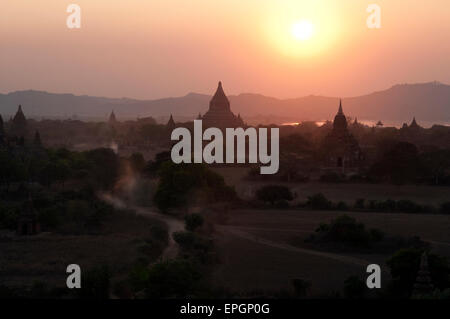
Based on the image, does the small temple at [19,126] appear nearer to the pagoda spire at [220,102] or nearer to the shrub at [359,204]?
the pagoda spire at [220,102]

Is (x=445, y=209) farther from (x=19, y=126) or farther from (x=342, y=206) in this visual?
(x=19, y=126)

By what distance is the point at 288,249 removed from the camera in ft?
68.4

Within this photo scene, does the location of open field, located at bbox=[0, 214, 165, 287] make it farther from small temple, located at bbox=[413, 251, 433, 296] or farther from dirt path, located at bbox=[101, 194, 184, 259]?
small temple, located at bbox=[413, 251, 433, 296]

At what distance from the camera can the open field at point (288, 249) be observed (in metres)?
17.0

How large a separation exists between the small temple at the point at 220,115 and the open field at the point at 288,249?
3737 centimetres

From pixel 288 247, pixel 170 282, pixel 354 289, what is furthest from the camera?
pixel 288 247

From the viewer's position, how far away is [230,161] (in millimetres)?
49625

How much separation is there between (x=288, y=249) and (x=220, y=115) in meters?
46.8

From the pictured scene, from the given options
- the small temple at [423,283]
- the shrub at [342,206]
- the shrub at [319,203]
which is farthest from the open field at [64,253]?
the shrub at [342,206]

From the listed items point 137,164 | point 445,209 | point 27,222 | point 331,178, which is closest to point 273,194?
point 445,209
